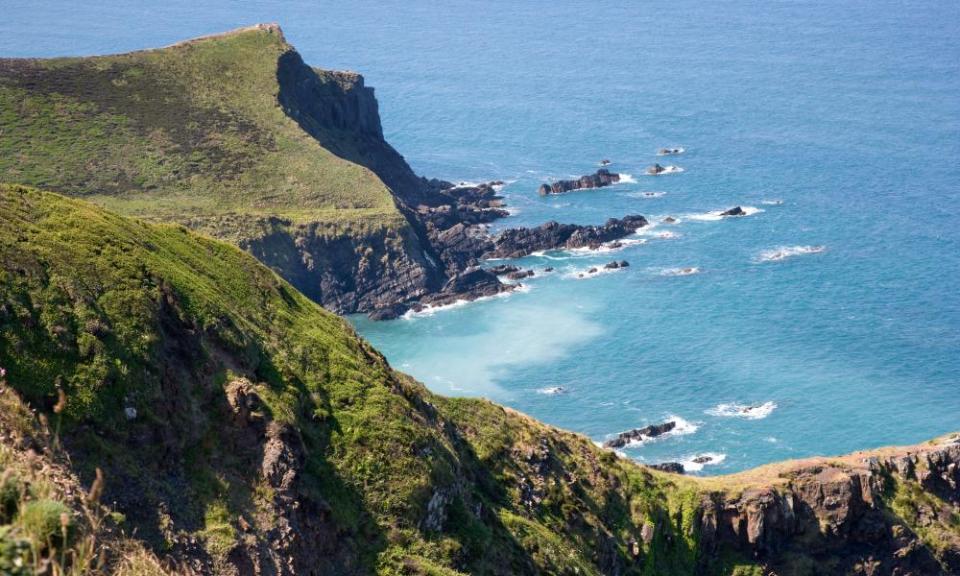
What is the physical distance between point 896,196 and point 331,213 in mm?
70054

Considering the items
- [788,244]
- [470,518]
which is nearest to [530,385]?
[788,244]

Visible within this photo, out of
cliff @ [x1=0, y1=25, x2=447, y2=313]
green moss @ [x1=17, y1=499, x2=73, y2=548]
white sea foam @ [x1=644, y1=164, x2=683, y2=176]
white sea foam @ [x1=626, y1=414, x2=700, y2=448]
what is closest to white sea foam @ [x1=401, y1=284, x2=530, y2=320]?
cliff @ [x1=0, y1=25, x2=447, y2=313]

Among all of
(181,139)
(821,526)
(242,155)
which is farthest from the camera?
(181,139)

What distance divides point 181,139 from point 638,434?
73748 mm

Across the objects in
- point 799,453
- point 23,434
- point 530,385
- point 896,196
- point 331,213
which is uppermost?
point 896,196

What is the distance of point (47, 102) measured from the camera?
134 metres

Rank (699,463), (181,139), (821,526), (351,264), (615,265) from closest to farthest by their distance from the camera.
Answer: (821,526), (699,463), (351,264), (615,265), (181,139)

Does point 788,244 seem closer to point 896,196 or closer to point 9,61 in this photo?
point 896,196

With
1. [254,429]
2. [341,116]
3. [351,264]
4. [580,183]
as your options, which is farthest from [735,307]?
[254,429]

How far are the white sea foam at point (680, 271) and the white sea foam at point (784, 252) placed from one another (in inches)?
320

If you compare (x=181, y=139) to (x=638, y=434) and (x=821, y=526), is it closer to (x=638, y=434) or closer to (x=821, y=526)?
(x=638, y=434)

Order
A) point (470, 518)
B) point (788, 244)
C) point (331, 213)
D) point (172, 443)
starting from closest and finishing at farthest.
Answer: point (172, 443) → point (470, 518) → point (331, 213) → point (788, 244)

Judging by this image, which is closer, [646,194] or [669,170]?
[646,194]

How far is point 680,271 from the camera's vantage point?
12194 cm
